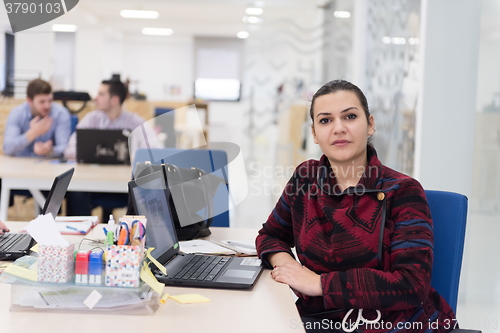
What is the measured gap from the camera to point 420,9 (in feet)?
9.70

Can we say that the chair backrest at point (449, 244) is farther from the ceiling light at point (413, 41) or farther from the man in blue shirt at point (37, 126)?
the man in blue shirt at point (37, 126)

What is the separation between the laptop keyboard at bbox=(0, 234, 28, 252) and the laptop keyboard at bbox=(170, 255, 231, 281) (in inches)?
20.6

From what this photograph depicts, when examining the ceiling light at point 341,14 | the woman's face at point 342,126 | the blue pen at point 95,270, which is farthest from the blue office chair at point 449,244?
the ceiling light at point 341,14

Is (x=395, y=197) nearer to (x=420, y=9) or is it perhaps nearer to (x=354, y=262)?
(x=354, y=262)

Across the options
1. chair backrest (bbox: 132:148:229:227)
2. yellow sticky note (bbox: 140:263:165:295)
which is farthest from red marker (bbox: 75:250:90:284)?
chair backrest (bbox: 132:148:229:227)

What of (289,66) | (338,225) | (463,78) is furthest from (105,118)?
(338,225)

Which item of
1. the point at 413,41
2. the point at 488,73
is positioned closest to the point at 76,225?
the point at 488,73

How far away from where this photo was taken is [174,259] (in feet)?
4.63

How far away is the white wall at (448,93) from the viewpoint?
8.84 ft

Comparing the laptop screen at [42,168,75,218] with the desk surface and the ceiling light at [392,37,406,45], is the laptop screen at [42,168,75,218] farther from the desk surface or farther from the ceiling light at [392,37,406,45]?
the ceiling light at [392,37,406,45]

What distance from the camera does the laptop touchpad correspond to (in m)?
1.28

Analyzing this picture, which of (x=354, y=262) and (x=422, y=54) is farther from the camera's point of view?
(x=422, y=54)

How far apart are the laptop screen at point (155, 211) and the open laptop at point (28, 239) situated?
0.21m

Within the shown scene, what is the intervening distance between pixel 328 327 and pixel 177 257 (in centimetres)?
46
